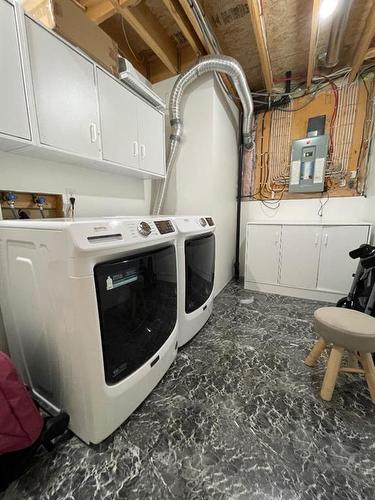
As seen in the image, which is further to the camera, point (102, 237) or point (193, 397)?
point (193, 397)

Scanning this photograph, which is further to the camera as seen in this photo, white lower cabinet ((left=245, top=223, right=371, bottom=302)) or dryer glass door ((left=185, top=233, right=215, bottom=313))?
white lower cabinet ((left=245, top=223, right=371, bottom=302))

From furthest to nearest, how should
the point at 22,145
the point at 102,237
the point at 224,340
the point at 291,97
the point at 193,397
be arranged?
the point at 291,97 < the point at 224,340 < the point at 193,397 < the point at 22,145 < the point at 102,237

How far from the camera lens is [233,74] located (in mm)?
2139

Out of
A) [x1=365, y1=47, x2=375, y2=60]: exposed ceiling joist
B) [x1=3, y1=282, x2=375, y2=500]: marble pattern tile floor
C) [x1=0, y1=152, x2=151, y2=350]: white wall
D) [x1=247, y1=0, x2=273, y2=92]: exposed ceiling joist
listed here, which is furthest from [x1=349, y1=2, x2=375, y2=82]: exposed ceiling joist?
[x1=3, y1=282, x2=375, y2=500]: marble pattern tile floor

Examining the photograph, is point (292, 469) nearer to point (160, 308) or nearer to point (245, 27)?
point (160, 308)

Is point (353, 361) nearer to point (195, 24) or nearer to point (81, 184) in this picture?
point (81, 184)

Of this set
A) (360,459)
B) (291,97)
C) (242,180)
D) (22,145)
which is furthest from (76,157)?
(291,97)

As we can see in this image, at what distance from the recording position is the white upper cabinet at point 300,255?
8.47 feet

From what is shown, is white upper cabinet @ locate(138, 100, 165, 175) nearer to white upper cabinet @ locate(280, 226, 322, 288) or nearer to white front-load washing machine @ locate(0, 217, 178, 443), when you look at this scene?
white front-load washing machine @ locate(0, 217, 178, 443)

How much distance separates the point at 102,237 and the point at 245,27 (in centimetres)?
258

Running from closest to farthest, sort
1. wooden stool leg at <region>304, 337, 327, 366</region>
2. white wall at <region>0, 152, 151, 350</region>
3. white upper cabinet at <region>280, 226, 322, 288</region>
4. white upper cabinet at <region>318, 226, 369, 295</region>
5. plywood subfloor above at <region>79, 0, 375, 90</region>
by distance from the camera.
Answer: white wall at <region>0, 152, 151, 350</region> < wooden stool leg at <region>304, 337, 327, 366</region> < plywood subfloor above at <region>79, 0, 375, 90</region> < white upper cabinet at <region>318, 226, 369, 295</region> < white upper cabinet at <region>280, 226, 322, 288</region>

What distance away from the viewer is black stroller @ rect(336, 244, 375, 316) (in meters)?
1.60

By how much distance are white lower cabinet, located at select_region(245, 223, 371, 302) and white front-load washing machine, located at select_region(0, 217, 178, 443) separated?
6.36ft

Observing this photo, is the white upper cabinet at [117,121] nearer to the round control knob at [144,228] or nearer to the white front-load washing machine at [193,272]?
the white front-load washing machine at [193,272]
